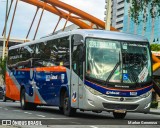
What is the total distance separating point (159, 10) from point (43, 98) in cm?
641

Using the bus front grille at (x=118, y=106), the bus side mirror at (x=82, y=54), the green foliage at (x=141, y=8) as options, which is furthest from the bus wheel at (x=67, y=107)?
the green foliage at (x=141, y=8)

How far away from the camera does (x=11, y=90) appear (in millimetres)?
29562

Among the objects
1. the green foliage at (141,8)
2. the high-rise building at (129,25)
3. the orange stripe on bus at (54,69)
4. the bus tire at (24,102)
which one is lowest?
the bus tire at (24,102)

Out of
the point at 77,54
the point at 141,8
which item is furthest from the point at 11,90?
the point at 77,54

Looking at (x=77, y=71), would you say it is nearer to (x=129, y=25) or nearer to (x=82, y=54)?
(x=82, y=54)

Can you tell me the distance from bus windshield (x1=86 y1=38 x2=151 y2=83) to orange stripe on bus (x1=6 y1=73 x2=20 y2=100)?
950 cm

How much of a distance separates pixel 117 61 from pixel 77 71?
4.97 feet

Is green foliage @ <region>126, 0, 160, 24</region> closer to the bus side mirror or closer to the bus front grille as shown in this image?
the bus side mirror

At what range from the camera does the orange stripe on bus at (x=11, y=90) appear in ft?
93.0

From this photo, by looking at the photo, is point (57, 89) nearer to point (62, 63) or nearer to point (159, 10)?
point (62, 63)

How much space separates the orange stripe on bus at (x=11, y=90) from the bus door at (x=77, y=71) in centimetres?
828

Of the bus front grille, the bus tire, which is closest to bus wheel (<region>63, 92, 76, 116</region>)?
the bus front grille

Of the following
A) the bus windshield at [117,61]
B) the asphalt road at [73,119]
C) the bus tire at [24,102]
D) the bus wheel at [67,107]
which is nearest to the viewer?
the asphalt road at [73,119]

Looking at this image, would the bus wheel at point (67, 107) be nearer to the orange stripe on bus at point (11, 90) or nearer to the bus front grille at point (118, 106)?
the bus front grille at point (118, 106)
